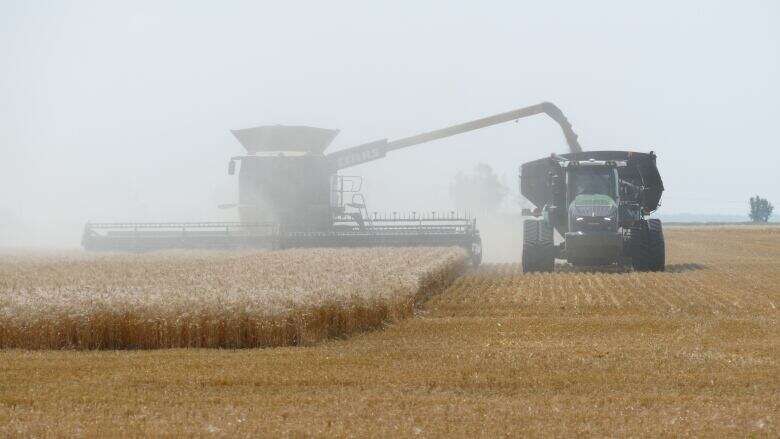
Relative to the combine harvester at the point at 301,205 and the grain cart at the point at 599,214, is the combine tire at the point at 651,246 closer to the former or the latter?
the grain cart at the point at 599,214

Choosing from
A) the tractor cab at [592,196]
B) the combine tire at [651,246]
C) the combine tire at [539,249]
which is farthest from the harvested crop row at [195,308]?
the combine tire at [651,246]

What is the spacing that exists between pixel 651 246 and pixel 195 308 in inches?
586

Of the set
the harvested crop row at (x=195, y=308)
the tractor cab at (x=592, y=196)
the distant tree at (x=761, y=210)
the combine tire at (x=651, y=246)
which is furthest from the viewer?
the distant tree at (x=761, y=210)

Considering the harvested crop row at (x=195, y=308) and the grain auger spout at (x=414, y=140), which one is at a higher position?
the grain auger spout at (x=414, y=140)

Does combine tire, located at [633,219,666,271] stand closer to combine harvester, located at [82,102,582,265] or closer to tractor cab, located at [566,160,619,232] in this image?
tractor cab, located at [566,160,619,232]

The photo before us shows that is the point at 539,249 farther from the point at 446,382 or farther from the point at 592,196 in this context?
the point at 446,382

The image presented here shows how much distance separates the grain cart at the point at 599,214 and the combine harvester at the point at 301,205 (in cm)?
399

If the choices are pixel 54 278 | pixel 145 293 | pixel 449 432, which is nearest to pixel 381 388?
pixel 449 432

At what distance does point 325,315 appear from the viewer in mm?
14352

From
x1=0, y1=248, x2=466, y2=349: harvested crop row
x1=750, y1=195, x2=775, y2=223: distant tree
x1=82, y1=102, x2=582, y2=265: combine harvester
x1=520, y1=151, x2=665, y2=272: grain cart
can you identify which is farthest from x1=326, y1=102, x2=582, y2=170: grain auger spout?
x1=750, y1=195, x2=775, y2=223: distant tree

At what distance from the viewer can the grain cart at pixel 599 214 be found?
2461cm

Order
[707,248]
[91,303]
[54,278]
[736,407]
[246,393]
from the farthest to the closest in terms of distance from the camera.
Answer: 1. [707,248]
2. [54,278]
3. [91,303]
4. [246,393]
5. [736,407]

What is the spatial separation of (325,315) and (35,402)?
203 inches

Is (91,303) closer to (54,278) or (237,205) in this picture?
(54,278)
